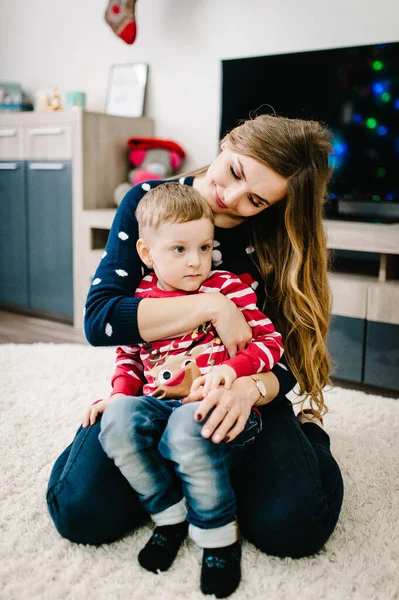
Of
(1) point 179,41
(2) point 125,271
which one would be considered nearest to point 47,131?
(1) point 179,41

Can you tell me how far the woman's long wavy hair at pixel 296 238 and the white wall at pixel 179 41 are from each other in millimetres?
1549

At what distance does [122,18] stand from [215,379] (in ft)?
8.47

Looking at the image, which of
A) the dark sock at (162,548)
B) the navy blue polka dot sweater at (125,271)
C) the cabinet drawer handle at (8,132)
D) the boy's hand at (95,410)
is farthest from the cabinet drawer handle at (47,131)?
the dark sock at (162,548)

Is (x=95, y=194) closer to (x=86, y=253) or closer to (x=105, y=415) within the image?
(x=86, y=253)

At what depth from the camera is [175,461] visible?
3.35 feet

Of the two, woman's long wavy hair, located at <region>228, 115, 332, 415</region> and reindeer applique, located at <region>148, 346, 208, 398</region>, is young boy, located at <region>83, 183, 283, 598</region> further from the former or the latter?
woman's long wavy hair, located at <region>228, 115, 332, 415</region>

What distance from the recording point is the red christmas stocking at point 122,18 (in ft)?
9.80

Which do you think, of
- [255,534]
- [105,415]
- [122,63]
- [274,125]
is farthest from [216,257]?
[122,63]

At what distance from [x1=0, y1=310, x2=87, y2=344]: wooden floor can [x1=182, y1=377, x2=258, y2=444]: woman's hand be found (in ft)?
6.03

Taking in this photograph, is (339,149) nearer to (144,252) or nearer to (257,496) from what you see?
(144,252)

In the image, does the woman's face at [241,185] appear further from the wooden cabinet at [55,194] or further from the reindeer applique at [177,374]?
the wooden cabinet at [55,194]

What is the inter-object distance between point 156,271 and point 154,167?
73.1 inches

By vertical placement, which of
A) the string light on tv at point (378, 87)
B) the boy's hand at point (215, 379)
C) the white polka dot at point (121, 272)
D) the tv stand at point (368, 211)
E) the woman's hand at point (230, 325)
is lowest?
the boy's hand at point (215, 379)

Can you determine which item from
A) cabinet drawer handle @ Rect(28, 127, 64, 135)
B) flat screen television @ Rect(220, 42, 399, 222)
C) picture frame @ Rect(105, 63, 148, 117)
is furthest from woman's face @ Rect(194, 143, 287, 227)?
picture frame @ Rect(105, 63, 148, 117)
